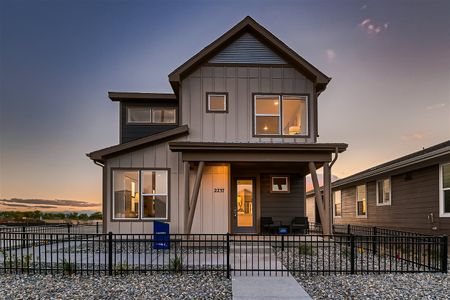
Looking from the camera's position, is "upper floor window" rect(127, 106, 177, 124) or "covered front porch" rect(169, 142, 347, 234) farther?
"upper floor window" rect(127, 106, 177, 124)

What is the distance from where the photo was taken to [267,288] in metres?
6.43

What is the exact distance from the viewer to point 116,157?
41.4ft

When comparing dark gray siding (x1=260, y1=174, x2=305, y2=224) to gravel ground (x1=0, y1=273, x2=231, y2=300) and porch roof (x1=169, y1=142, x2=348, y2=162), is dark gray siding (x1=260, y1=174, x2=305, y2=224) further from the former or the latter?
gravel ground (x1=0, y1=273, x2=231, y2=300)

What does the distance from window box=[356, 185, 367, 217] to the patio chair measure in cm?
490

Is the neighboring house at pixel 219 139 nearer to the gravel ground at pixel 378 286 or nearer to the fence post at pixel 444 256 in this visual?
the fence post at pixel 444 256

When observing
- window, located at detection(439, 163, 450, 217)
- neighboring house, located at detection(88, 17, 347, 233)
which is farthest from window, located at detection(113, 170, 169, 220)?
window, located at detection(439, 163, 450, 217)

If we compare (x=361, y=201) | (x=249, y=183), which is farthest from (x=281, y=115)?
(x=361, y=201)

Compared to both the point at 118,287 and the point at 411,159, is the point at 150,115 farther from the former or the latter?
the point at 411,159

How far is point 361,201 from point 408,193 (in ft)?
18.3

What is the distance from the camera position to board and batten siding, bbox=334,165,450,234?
11258mm

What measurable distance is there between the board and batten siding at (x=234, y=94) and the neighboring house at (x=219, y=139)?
0.12 feet

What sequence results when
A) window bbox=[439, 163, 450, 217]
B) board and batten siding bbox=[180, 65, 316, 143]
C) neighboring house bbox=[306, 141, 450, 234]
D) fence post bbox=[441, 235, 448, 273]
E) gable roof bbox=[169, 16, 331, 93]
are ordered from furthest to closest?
board and batten siding bbox=[180, 65, 316, 143]
gable roof bbox=[169, 16, 331, 93]
neighboring house bbox=[306, 141, 450, 234]
window bbox=[439, 163, 450, 217]
fence post bbox=[441, 235, 448, 273]

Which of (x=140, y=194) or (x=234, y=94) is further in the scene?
(x=234, y=94)

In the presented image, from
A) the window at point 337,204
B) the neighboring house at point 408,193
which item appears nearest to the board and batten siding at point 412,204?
the neighboring house at point 408,193
